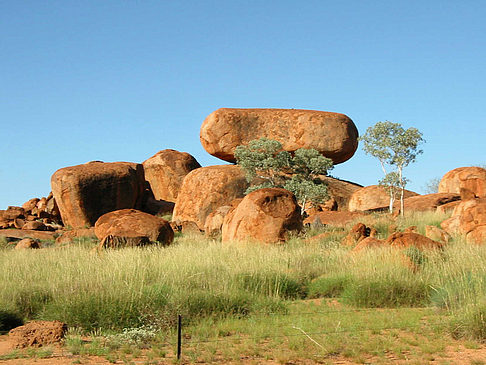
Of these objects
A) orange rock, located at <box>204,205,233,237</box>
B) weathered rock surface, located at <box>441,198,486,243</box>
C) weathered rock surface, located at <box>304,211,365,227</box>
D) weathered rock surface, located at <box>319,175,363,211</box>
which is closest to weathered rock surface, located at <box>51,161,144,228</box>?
orange rock, located at <box>204,205,233,237</box>

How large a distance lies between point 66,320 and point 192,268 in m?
3.40

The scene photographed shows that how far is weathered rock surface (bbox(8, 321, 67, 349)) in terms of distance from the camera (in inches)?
322

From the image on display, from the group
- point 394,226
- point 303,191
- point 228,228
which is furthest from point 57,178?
point 394,226

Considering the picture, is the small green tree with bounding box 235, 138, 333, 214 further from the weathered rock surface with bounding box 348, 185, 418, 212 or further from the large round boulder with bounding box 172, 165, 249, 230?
the weathered rock surface with bounding box 348, 185, 418, 212

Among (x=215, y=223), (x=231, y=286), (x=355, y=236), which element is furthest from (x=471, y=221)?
(x=215, y=223)

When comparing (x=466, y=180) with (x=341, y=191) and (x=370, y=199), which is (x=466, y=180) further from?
(x=341, y=191)

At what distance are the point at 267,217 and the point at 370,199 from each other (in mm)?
16738

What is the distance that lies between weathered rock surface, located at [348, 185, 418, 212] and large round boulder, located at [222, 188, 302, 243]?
1537 cm

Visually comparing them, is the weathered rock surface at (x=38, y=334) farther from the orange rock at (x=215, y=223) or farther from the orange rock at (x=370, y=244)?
the orange rock at (x=215, y=223)

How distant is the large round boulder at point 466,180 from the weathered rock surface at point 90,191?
58.6 feet

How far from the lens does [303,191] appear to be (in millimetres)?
27594

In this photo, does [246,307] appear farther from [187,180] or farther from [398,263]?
[187,180]

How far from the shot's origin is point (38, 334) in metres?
Result: 8.30

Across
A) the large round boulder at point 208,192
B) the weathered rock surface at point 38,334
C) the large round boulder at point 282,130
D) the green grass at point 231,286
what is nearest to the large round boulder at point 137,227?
the green grass at point 231,286
